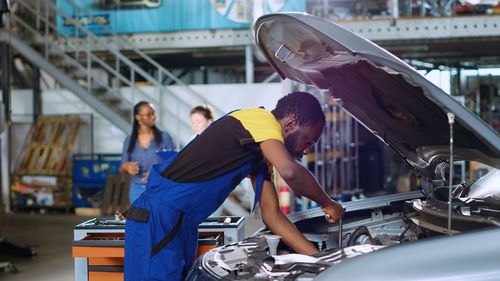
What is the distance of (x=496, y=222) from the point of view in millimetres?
2342

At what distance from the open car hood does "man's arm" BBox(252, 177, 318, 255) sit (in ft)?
1.82

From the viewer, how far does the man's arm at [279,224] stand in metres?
2.55

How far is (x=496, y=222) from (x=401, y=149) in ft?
2.49

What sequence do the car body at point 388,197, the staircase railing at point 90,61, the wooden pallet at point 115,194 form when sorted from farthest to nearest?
the staircase railing at point 90,61, the wooden pallet at point 115,194, the car body at point 388,197

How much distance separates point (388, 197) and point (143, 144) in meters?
2.67

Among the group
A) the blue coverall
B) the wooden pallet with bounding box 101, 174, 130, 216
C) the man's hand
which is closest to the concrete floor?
the wooden pallet with bounding box 101, 174, 130, 216

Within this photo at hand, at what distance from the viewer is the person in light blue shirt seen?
17.5ft

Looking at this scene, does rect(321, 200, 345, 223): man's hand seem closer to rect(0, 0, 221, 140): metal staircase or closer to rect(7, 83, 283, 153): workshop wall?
rect(7, 83, 283, 153): workshop wall

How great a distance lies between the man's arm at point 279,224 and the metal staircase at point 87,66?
6.49 m

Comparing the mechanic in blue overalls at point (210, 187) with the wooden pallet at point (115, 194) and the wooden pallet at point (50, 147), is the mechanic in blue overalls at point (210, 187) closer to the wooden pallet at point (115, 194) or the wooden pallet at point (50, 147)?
the wooden pallet at point (115, 194)

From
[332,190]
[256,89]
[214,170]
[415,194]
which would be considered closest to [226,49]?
[256,89]

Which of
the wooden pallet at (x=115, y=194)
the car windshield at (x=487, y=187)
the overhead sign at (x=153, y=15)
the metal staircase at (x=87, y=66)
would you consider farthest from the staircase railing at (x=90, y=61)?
the car windshield at (x=487, y=187)

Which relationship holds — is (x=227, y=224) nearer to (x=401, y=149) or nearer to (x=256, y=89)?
(x=401, y=149)

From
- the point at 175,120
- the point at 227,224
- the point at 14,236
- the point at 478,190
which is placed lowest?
the point at 14,236
